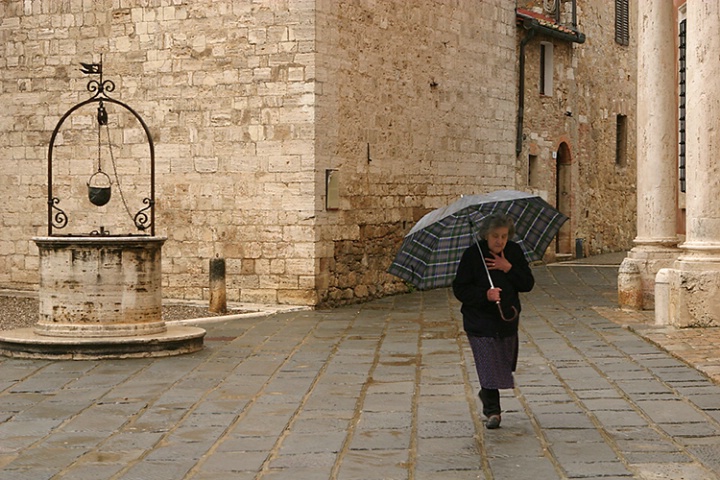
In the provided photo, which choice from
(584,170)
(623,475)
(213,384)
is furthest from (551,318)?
(584,170)

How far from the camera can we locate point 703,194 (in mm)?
12141

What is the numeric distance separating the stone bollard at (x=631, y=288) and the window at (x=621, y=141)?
14327 mm

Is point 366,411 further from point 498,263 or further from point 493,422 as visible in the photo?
point 498,263

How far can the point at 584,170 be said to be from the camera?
85.9 feet

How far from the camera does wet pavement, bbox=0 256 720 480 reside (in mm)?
6277

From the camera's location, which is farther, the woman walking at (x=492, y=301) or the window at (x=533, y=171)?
the window at (x=533, y=171)

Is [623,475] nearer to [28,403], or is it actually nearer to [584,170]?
[28,403]

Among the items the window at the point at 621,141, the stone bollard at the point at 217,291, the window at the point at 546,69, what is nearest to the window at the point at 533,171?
the window at the point at 546,69

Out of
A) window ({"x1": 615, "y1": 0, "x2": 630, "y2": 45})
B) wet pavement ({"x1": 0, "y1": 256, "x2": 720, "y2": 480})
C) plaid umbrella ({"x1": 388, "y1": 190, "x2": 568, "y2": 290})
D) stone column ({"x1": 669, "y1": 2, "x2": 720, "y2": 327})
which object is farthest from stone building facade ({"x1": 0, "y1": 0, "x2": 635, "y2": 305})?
window ({"x1": 615, "y1": 0, "x2": 630, "y2": 45})

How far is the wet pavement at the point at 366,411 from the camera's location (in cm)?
628

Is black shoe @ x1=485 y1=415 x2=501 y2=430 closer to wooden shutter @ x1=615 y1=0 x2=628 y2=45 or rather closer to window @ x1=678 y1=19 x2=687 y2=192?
window @ x1=678 y1=19 x2=687 y2=192

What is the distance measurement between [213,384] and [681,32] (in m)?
9.27

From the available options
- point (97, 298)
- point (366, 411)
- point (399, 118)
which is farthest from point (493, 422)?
Answer: point (399, 118)

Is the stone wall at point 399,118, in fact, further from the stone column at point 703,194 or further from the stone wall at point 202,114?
the stone column at point 703,194
